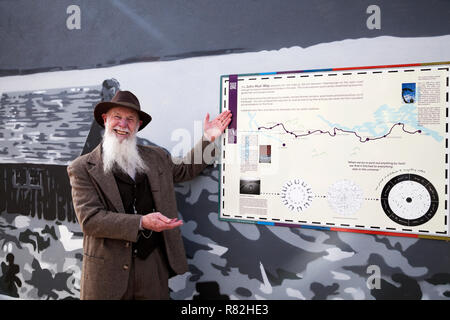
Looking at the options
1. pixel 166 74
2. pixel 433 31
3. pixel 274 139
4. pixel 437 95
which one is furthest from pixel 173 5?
pixel 437 95

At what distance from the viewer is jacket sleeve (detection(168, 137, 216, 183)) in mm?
1917

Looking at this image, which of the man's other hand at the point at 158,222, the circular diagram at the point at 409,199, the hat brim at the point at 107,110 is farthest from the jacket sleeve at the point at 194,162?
the circular diagram at the point at 409,199

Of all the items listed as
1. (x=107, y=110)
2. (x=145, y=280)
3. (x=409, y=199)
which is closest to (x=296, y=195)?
(x=409, y=199)

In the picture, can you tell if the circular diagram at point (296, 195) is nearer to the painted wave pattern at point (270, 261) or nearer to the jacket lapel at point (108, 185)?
the painted wave pattern at point (270, 261)

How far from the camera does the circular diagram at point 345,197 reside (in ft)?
5.70

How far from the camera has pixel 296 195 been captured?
1.84 meters

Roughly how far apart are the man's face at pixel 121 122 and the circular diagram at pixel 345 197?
4.08 ft

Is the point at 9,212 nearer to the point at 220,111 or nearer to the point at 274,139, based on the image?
the point at 220,111

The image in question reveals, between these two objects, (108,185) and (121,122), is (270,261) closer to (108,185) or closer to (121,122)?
(108,185)

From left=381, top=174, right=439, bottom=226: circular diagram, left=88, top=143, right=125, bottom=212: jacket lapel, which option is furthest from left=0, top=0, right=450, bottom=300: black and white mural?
left=88, top=143, right=125, bottom=212: jacket lapel

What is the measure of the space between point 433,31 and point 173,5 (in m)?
1.59

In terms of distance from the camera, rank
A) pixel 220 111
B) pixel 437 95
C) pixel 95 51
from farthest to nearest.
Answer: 1. pixel 95 51
2. pixel 220 111
3. pixel 437 95

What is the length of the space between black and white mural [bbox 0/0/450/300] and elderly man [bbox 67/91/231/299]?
292mm

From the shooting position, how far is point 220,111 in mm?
2000
